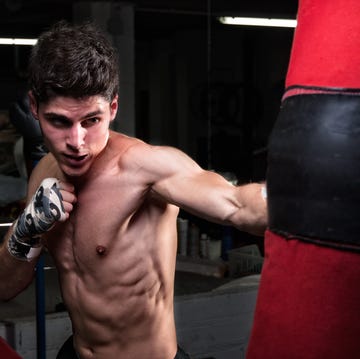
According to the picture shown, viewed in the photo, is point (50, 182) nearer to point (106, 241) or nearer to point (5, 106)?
point (106, 241)

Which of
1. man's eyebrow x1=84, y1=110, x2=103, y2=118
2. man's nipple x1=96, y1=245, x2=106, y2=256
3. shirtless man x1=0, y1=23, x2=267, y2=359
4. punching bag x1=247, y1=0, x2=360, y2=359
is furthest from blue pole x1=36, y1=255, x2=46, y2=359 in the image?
punching bag x1=247, y1=0, x2=360, y2=359

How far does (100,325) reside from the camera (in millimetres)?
2271

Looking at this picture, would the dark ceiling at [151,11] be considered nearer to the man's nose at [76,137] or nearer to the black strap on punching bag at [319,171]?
the man's nose at [76,137]

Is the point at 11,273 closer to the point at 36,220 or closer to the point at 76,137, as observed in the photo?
the point at 36,220

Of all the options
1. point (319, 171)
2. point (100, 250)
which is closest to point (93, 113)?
point (100, 250)

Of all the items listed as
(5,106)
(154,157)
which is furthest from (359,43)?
(5,106)

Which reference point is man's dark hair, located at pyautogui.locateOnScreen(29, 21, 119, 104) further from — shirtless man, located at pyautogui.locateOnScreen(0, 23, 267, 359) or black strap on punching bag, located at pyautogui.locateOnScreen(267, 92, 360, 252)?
black strap on punching bag, located at pyautogui.locateOnScreen(267, 92, 360, 252)

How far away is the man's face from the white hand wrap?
0.08 meters

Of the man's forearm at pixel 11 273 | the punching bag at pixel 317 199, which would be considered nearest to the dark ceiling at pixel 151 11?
the man's forearm at pixel 11 273

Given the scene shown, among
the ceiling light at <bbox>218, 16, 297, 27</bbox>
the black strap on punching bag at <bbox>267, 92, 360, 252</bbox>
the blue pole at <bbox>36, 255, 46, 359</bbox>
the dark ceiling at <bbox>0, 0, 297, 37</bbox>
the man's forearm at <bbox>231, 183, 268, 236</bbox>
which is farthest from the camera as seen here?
the ceiling light at <bbox>218, 16, 297, 27</bbox>

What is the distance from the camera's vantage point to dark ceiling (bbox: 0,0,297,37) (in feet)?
24.0

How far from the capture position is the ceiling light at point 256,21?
26.9ft

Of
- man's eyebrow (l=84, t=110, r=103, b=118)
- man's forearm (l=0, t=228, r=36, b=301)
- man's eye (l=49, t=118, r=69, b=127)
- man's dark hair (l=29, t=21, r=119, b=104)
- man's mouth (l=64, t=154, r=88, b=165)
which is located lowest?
man's forearm (l=0, t=228, r=36, b=301)

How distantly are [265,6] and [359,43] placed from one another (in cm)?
744
